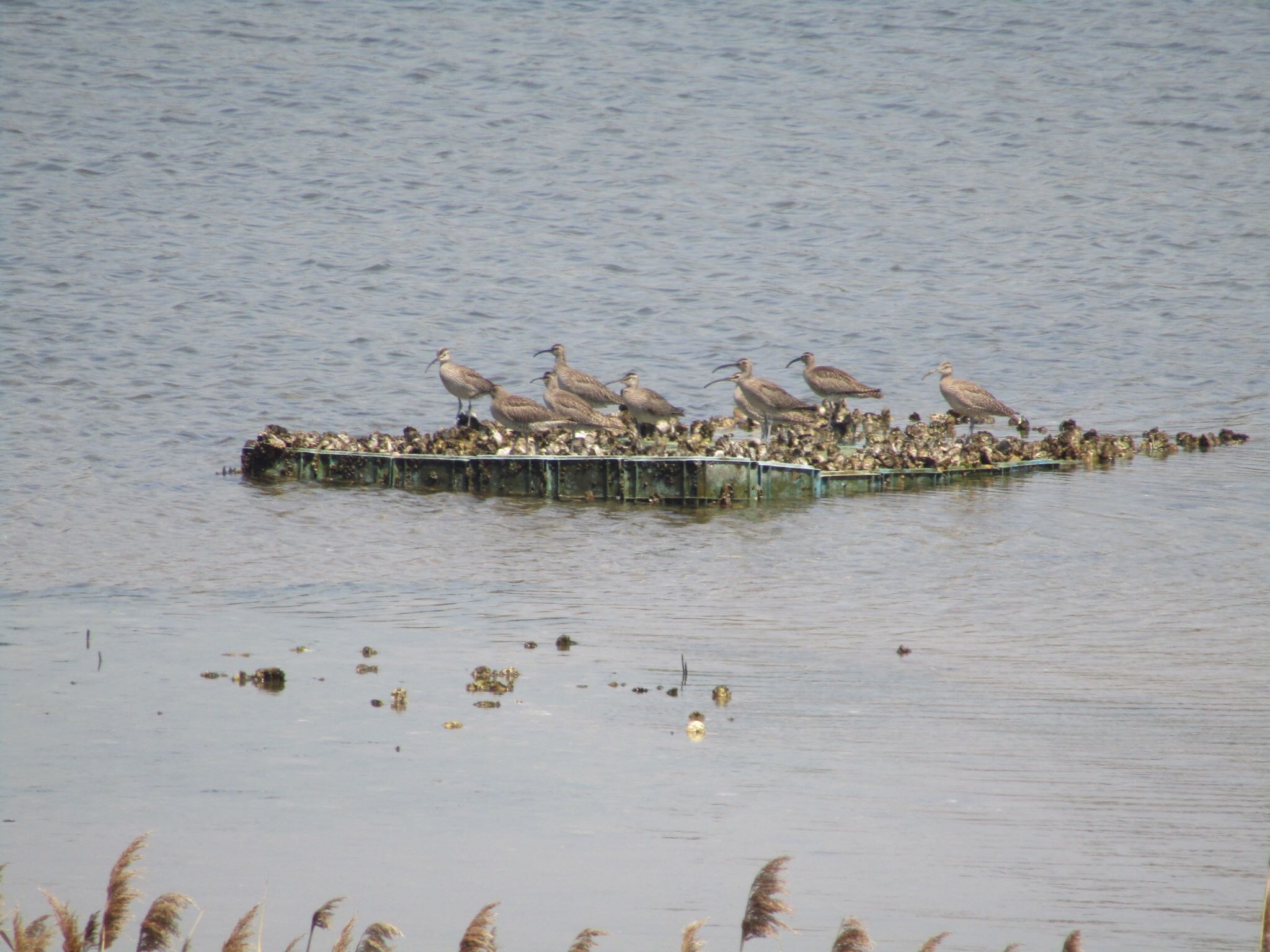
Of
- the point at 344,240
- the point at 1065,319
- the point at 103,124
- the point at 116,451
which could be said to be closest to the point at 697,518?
the point at 116,451

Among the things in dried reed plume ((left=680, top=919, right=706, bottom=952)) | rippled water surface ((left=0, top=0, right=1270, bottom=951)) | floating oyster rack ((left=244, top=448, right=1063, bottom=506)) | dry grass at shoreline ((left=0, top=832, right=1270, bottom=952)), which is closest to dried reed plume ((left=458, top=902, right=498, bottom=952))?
dry grass at shoreline ((left=0, top=832, right=1270, bottom=952))

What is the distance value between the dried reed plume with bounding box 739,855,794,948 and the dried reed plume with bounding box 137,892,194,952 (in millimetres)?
1308

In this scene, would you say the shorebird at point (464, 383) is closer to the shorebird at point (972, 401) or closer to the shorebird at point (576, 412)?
the shorebird at point (576, 412)

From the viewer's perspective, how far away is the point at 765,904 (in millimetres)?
3607

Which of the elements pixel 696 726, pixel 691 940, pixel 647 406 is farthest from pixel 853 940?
pixel 647 406

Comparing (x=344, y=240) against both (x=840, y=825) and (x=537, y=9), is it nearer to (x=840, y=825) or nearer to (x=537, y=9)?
(x=537, y=9)

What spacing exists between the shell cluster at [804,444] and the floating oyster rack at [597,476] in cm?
15

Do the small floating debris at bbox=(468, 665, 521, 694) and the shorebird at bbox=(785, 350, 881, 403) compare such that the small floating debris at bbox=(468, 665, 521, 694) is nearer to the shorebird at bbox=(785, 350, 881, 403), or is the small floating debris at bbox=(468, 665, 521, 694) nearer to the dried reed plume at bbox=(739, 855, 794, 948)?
the dried reed plume at bbox=(739, 855, 794, 948)

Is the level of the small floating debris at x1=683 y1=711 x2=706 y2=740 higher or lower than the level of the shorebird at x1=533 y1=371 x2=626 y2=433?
lower

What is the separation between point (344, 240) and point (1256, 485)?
923 inches

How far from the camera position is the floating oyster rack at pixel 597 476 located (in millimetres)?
15141

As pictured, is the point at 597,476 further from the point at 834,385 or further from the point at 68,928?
the point at 68,928

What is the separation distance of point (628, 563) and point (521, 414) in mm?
5938

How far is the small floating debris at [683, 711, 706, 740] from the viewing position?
7645mm
